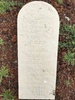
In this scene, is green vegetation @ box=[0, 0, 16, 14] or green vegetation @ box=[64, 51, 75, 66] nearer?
green vegetation @ box=[64, 51, 75, 66]

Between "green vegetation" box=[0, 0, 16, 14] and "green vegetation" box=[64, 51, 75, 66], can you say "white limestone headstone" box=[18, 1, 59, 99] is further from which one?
"green vegetation" box=[0, 0, 16, 14]

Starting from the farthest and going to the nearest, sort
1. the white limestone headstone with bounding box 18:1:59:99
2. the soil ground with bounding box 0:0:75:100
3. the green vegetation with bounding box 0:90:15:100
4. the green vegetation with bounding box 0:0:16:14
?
1. the green vegetation with bounding box 0:0:16:14
2. the soil ground with bounding box 0:0:75:100
3. the green vegetation with bounding box 0:90:15:100
4. the white limestone headstone with bounding box 18:1:59:99

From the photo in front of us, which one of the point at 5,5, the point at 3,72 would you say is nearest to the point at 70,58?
the point at 3,72

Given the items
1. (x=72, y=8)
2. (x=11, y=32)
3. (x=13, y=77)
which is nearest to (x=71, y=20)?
(x=72, y=8)

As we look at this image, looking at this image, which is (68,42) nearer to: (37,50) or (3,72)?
(37,50)

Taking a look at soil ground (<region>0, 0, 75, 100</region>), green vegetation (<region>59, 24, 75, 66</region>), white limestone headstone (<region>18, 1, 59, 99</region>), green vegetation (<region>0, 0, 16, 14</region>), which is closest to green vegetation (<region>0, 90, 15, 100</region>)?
soil ground (<region>0, 0, 75, 100</region>)

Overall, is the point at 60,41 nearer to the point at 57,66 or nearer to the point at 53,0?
the point at 57,66

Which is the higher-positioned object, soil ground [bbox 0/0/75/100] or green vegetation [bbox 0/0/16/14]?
green vegetation [bbox 0/0/16/14]

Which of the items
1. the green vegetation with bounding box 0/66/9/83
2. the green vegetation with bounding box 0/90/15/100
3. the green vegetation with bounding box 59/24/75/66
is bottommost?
the green vegetation with bounding box 0/90/15/100
